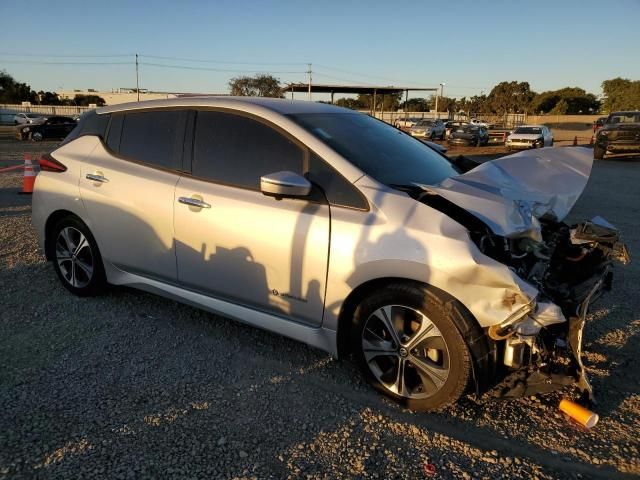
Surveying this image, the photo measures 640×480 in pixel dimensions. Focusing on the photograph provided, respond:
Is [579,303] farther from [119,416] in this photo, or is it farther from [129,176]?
[129,176]

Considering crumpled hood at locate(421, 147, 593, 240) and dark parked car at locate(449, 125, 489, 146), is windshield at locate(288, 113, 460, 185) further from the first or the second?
dark parked car at locate(449, 125, 489, 146)

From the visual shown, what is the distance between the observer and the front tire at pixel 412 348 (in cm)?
267

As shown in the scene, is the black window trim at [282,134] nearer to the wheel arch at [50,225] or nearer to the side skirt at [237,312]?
the side skirt at [237,312]

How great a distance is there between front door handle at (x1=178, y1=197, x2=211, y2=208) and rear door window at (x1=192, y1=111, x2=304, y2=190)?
0.19 m

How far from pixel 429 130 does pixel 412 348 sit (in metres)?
34.2

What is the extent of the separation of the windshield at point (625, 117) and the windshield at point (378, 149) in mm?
21044

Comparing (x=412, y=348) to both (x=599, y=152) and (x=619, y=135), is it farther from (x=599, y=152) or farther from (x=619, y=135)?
(x=599, y=152)

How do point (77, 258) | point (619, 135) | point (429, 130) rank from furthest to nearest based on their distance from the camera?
point (429, 130) < point (619, 135) < point (77, 258)

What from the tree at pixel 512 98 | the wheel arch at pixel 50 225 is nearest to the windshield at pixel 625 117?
the wheel arch at pixel 50 225

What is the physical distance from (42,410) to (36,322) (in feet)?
4.62

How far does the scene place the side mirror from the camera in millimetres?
2932

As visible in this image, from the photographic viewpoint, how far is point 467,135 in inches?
1225

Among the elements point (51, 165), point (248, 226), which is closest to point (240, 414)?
point (248, 226)

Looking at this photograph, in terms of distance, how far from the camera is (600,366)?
343 centimetres
